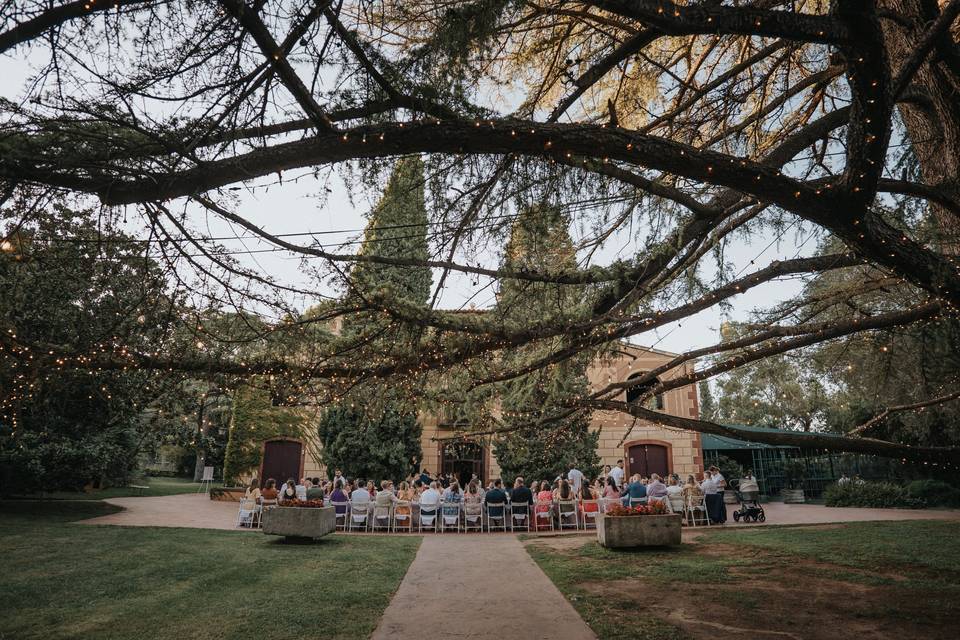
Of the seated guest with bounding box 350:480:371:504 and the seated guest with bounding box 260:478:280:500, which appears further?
the seated guest with bounding box 350:480:371:504

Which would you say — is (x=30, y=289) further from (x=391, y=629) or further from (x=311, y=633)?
(x=391, y=629)

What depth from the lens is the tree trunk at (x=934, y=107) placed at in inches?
171

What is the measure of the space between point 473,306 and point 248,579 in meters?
4.56

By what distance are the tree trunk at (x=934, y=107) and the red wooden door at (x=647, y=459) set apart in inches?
650

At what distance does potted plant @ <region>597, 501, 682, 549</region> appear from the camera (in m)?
8.78

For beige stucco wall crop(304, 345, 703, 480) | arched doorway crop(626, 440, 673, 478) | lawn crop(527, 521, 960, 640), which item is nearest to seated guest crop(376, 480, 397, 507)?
lawn crop(527, 521, 960, 640)

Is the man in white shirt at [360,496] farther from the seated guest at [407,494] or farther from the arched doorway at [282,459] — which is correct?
the arched doorway at [282,459]

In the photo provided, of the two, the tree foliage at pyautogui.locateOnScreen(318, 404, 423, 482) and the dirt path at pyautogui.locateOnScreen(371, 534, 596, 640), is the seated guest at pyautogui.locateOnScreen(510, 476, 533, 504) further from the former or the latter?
the tree foliage at pyautogui.locateOnScreen(318, 404, 423, 482)

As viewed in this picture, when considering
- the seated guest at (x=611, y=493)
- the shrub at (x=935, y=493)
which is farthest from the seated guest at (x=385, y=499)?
the shrub at (x=935, y=493)

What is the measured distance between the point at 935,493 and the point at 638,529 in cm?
1372

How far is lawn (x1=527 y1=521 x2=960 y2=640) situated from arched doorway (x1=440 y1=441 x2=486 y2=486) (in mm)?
10478

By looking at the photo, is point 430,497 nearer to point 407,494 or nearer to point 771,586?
point 407,494

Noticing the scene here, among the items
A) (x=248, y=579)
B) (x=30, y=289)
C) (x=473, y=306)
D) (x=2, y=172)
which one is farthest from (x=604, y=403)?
(x=30, y=289)

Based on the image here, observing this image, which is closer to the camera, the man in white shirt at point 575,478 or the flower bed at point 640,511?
the flower bed at point 640,511
